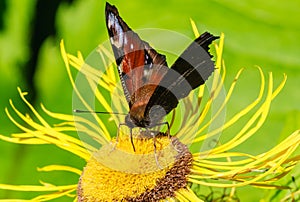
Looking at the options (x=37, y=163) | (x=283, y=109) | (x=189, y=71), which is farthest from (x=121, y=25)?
(x=37, y=163)

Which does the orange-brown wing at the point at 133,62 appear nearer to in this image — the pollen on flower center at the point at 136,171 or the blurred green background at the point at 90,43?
the pollen on flower center at the point at 136,171

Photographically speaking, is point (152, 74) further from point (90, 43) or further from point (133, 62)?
point (90, 43)

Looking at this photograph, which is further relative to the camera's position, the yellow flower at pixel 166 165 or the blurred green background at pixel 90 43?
the blurred green background at pixel 90 43

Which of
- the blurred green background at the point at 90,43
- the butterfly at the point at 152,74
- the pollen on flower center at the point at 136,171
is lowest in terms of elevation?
the pollen on flower center at the point at 136,171

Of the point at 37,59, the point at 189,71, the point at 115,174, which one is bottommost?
the point at 115,174

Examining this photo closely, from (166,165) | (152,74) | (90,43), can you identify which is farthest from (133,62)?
(90,43)

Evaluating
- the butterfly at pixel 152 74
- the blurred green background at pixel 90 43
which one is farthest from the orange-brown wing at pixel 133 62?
the blurred green background at pixel 90 43

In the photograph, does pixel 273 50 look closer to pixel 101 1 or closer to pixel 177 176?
pixel 101 1
